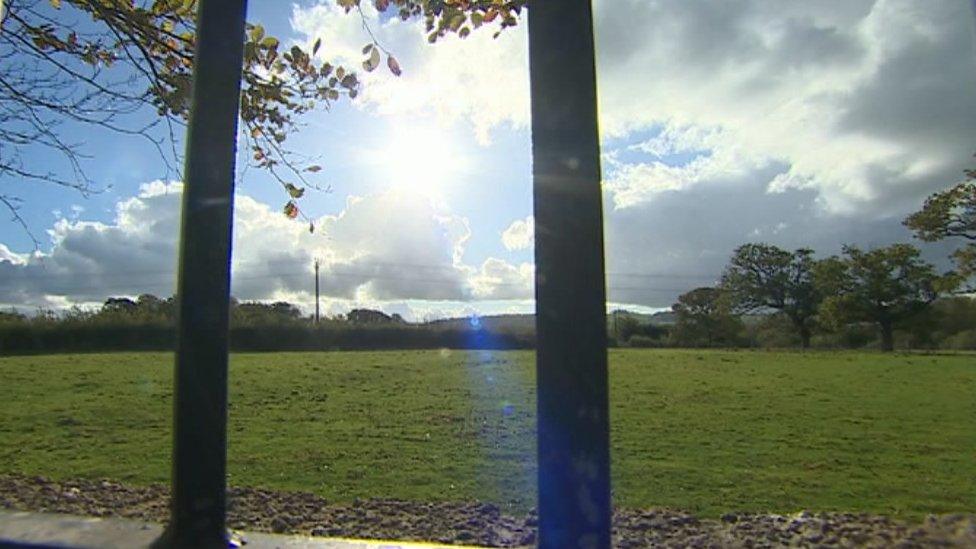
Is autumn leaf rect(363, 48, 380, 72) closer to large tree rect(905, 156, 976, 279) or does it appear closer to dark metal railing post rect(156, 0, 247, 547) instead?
dark metal railing post rect(156, 0, 247, 547)

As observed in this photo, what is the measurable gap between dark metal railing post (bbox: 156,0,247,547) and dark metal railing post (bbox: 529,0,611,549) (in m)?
0.78

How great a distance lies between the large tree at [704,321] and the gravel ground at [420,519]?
148 feet

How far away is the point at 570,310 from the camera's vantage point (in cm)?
135

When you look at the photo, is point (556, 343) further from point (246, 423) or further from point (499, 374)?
point (499, 374)

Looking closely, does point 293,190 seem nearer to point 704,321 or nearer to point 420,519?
point 420,519

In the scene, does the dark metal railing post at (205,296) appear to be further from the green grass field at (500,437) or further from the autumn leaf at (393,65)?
the green grass field at (500,437)

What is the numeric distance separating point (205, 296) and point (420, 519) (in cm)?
322

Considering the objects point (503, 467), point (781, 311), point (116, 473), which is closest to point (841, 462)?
point (503, 467)

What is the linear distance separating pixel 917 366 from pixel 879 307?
86.1ft

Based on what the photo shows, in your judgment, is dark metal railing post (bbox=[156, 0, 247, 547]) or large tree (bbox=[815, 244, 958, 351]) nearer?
dark metal railing post (bbox=[156, 0, 247, 547])

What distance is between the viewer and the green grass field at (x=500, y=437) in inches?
229

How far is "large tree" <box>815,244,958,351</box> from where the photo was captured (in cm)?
4638

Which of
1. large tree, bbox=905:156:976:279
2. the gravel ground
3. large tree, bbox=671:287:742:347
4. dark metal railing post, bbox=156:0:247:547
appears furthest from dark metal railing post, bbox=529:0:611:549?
large tree, bbox=671:287:742:347

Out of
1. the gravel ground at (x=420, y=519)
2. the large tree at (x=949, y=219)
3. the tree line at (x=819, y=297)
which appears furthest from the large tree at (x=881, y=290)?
the gravel ground at (x=420, y=519)
